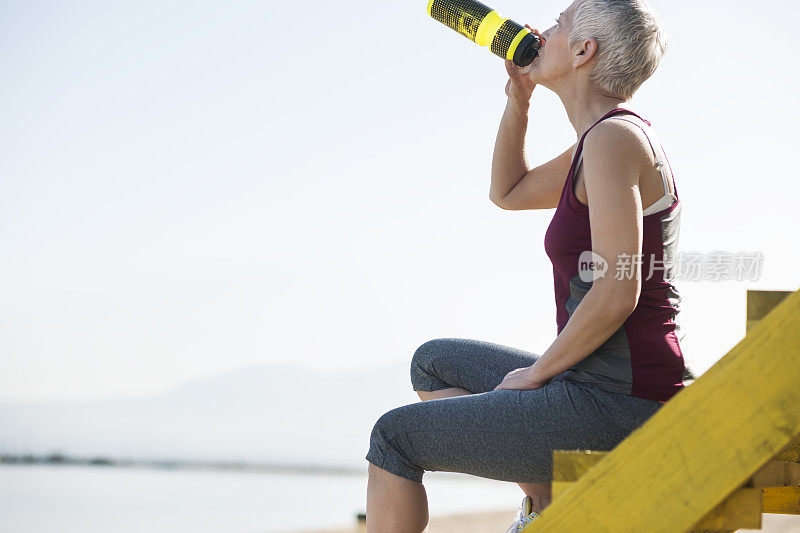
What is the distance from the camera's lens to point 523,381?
4.85 ft

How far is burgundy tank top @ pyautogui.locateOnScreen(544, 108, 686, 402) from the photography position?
141 cm

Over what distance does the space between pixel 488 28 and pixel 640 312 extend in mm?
907

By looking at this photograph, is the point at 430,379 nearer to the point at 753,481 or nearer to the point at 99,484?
the point at 753,481

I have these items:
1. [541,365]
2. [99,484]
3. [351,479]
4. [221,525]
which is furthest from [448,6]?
[351,479]

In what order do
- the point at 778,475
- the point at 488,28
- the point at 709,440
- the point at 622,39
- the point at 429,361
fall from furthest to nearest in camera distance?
the point at 488,28
the point at 429,361
the point at 622,39
the point at 778,475
the point at 709,440

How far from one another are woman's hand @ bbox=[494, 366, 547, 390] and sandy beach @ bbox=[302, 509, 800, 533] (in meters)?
4.04

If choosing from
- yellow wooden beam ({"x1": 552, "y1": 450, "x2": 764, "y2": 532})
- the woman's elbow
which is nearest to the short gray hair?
the woman's elbow

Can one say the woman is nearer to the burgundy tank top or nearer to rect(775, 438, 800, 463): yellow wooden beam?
the burgundy tank top

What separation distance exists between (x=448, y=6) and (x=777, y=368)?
1380 millimetres

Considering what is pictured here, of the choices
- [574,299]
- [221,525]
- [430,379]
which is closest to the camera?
[574,299]

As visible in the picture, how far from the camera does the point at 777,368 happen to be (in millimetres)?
1017

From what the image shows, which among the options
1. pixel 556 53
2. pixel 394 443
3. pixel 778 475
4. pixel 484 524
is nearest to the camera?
pixel 778 475

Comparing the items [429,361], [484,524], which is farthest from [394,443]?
[484,524]

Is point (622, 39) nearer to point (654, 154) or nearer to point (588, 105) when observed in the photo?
point (588, 105)
